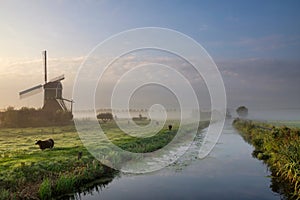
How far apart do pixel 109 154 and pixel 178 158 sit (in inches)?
262

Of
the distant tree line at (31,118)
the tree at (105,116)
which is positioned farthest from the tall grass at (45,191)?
the tree at (105,116)

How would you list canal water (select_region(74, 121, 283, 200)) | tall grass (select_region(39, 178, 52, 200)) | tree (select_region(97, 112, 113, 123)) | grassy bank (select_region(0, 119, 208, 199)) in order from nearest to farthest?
tall grass (select_region(39, 178, 52, 200)) < grassy bank (select_region(0, 119, 208, 199)) < canal water (select_region(74, 121, 283, 200)) < tree (select_region(97, 112, 113, 123))

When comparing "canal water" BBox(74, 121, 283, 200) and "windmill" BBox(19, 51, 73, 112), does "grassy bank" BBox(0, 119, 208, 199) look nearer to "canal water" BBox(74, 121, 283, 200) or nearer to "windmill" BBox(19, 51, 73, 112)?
"canal water" BBox(74, 121, 283, 200)

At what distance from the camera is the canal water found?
13711 mm

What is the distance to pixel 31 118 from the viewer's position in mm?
46844

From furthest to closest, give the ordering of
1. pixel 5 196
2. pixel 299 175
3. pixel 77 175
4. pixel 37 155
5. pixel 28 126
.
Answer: pixel 28 126 < pixel 37 155 < pixel 77 175 < pixel 299 175 < pixel 5 196

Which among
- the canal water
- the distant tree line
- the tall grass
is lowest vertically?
the canal water

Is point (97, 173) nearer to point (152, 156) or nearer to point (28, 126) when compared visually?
point (152, 156)

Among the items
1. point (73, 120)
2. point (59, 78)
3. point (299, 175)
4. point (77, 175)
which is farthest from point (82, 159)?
point (59, 78)

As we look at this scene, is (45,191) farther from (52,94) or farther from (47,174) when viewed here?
(52,94)

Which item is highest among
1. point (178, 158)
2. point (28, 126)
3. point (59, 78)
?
point (59, 78)

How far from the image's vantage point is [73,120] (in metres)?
53.6

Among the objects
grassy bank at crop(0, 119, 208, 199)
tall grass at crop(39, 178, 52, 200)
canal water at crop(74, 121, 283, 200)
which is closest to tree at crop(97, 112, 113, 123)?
grassy bank at crop(0, 119, 208, 199)

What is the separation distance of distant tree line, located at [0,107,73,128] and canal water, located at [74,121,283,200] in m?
32.3
